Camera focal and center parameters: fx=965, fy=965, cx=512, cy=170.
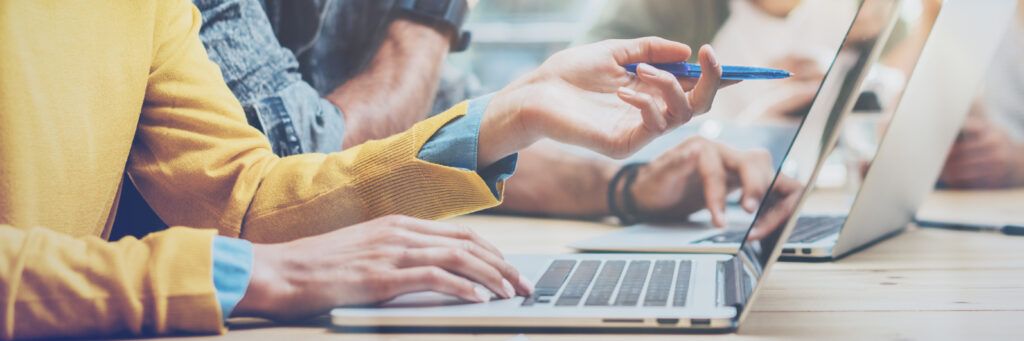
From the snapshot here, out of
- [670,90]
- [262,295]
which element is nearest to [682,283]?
[670,90]

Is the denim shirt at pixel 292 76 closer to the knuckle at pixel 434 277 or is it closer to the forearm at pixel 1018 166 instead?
the knuckle at pixel 434 277

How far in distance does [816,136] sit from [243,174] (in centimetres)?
42

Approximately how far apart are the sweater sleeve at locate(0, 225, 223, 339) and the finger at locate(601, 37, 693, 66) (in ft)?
0.96

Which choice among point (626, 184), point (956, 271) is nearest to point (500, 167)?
point (956, 271)

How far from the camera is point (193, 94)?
28.7 inches

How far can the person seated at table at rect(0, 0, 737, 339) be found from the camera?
0.50 metres

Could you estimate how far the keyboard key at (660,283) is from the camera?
521 mm

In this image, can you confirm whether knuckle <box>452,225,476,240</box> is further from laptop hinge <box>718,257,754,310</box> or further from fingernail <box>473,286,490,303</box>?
laptop hinge <box>718,257,754,310</box>

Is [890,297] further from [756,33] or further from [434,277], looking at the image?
[756,33]

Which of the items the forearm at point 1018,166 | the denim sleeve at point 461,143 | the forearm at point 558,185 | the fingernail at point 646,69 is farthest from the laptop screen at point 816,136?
the forearm at point 1018,166

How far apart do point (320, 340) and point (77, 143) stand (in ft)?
0.95

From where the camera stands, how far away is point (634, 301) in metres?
0.52

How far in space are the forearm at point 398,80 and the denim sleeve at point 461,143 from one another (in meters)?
0.43

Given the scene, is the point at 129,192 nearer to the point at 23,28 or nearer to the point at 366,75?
the point at 23,28
